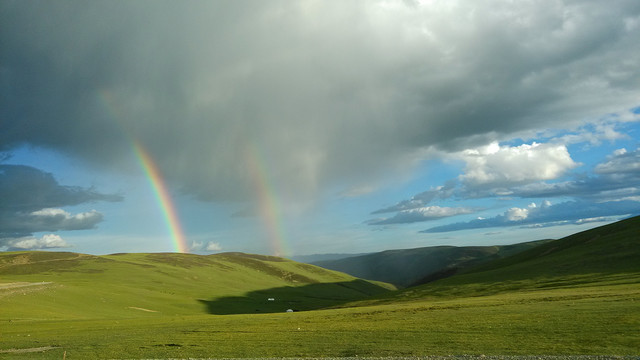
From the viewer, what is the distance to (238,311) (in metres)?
124

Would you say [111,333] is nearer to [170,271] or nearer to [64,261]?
[170,271]

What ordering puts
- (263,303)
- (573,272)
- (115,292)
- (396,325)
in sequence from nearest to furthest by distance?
(396,325)
(573,272)
(115,292)
(263,303)

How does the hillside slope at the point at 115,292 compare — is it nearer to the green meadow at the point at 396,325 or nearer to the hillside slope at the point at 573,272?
the green meadow at the point at 396,325

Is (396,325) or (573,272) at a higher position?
(396,325)

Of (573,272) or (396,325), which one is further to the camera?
Answer: (573,272)

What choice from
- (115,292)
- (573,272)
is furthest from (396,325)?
(115,292)

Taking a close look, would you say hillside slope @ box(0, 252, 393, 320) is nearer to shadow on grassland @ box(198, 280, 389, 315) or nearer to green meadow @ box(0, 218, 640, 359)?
shadow on grassland @ box(198, 280, 389, 315)

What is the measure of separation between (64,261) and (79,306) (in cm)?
11984

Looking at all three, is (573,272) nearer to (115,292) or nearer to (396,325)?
(396,325)

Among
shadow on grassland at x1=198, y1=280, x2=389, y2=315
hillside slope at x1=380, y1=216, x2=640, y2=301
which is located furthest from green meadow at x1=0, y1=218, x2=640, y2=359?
shadow on grassland at x1=198, y1=280, x2=389, y2=315

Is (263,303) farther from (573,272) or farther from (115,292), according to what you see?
(573,272)

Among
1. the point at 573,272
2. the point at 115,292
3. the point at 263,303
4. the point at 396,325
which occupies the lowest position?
the point at 263,303

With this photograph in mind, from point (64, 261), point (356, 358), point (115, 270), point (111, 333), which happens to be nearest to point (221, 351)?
point (356, 358)

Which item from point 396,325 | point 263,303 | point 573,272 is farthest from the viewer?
point 263,303
